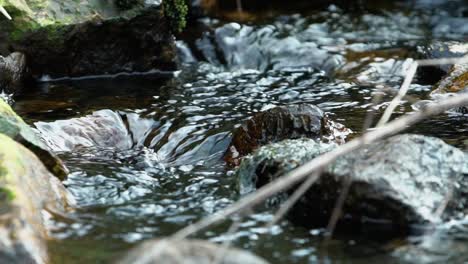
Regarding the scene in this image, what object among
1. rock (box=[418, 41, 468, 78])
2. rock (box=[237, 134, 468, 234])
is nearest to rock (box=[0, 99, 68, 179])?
rock (box=[237, 134, 468, 234])

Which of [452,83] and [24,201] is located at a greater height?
[24,201]

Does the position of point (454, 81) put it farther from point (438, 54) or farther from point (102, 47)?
point (102, 47)

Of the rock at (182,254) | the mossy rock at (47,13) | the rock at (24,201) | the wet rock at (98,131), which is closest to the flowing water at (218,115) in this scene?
the wet rock at (98,131)

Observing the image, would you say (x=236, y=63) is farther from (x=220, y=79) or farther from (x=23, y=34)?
(x=23, y=34)

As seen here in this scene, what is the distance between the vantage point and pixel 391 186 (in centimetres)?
449

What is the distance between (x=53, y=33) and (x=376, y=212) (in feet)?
16.6

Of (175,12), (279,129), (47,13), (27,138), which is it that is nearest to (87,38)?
(47,13)

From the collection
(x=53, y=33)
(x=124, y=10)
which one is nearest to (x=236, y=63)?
(x=124, y=10)

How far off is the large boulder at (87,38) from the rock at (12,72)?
13 cm

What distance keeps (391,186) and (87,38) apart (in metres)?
5.07

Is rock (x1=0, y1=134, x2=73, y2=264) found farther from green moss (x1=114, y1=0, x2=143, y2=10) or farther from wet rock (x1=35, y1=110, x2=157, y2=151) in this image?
green moss (x1=114, y1=0, x2=143, y2=10)

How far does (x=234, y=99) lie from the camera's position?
7.99 meters

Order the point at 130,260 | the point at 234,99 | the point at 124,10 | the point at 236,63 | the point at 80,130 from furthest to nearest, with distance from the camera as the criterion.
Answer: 1. the point at 236,63
2. the point at 124,10
3. the point at 234,99
4. the point at 80,130
5. the point at 130,260

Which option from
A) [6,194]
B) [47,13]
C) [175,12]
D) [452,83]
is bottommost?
[452,83]
